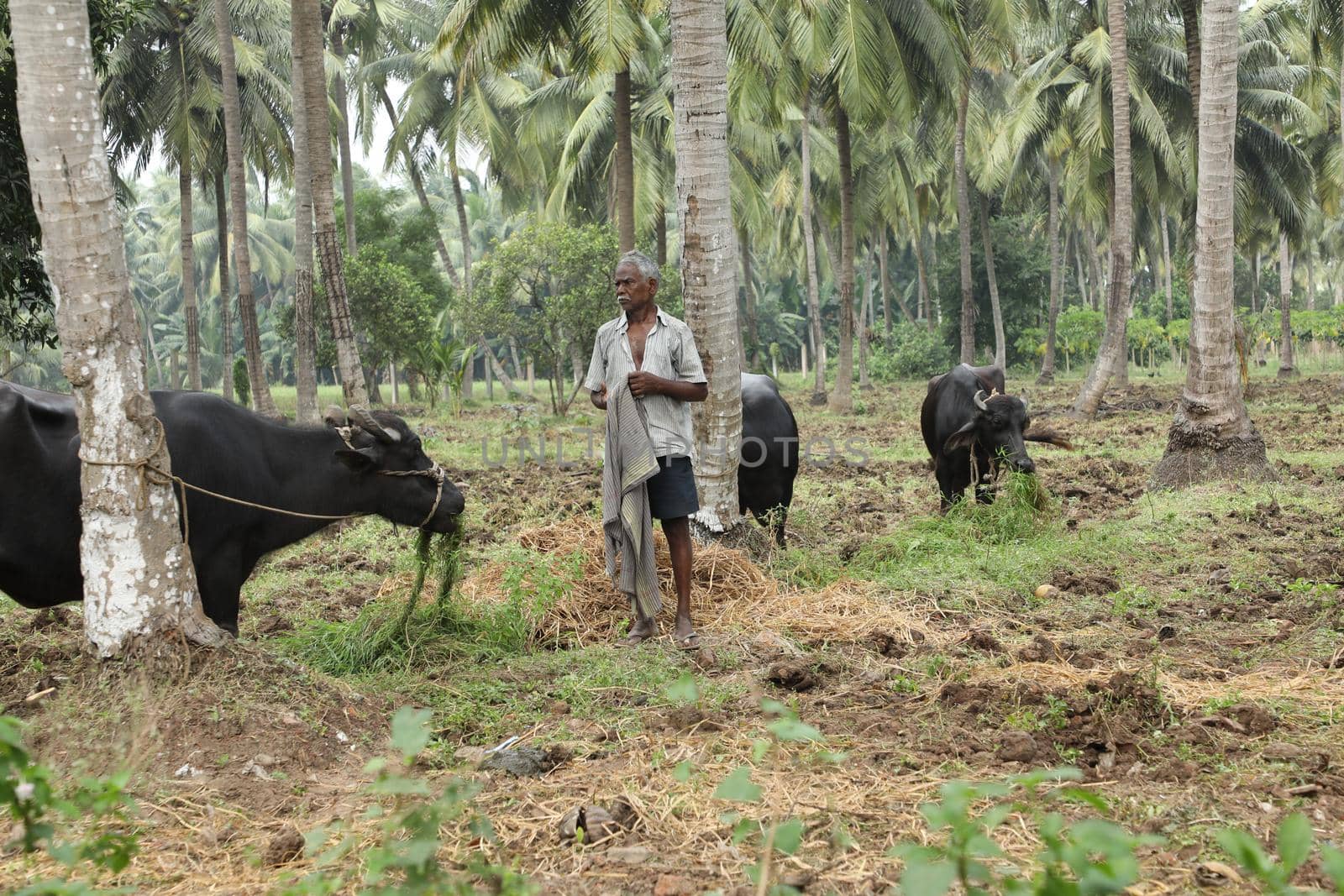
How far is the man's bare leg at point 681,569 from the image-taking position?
5355mm

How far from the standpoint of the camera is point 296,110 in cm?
1507

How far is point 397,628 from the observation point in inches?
206

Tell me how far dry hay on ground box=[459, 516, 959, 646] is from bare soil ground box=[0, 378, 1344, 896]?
0.07 ft

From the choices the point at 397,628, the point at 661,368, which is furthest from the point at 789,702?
the point at 397,628

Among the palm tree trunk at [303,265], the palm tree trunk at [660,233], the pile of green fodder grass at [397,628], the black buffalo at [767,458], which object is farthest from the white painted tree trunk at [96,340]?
the palm tree trunk at [660,233]

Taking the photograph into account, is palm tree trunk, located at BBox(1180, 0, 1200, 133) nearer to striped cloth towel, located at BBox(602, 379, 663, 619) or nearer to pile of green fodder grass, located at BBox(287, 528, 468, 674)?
striped cloth towel, located at BBox(602, 379, 663, 619)

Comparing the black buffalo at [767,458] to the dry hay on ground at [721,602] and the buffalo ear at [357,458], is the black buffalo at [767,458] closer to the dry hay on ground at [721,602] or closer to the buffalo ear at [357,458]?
the dry hay on ground at [721,602]

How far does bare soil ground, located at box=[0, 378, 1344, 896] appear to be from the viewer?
10.3 ft

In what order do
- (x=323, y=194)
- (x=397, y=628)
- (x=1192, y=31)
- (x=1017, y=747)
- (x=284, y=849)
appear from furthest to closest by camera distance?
(x=1192, y=31) → (x=323, y=194) → (x=397, y=628) → (x=1017, y=747) → (x=284, y=849)

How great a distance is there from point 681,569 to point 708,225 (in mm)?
2213

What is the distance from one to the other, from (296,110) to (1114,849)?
1526cm

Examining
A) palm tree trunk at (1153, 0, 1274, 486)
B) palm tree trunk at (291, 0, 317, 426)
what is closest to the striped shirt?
palm tree trunk at (1153, 0, 1274, 486)

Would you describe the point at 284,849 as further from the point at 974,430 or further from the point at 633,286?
the point at 974,430

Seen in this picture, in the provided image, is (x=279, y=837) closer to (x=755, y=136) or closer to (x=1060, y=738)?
(x=1060, y=738)
